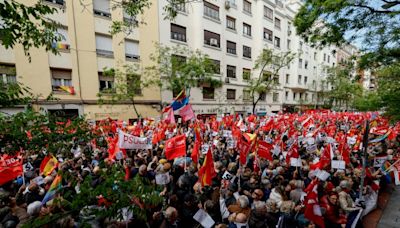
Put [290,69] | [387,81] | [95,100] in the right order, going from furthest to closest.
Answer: [290,69], [95,100], [387,81]

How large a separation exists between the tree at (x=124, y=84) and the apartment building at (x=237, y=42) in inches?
116

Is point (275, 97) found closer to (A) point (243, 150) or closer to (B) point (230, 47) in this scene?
(B) point (230, 47)

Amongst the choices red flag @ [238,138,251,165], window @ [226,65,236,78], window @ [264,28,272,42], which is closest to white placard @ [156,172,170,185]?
red flag @ [238,138,251,165]

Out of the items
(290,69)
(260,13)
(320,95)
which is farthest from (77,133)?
(320,95)

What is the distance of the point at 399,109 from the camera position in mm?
6438

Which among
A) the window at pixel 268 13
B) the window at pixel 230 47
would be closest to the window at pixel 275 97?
the window at pixel 230 47

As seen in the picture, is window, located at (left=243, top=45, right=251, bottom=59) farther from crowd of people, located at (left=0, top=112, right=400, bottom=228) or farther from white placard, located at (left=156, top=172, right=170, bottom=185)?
white placard, located at (left=156, top=172, right=170, bottom=185)

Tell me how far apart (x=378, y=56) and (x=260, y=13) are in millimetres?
24225

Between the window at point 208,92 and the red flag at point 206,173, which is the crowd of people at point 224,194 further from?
the window at point 208,92

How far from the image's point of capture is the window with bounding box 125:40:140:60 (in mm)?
18016

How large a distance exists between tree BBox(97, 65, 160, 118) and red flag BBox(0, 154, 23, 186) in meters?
11.2

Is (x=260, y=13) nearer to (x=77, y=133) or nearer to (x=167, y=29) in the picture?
(x=167, y=29)

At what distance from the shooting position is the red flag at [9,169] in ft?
15.3

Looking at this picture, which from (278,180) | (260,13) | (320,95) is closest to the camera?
(278,180)
